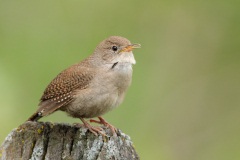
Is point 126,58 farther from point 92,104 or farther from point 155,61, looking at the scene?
point 155,61

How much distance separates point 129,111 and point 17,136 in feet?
11.0

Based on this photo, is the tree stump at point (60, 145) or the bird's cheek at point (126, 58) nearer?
the tree stump at point (60, 145)

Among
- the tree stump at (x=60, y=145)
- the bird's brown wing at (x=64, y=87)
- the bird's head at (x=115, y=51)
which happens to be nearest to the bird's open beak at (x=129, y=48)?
the bird's head at (x=115, y=51)

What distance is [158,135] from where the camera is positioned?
9.23 metres

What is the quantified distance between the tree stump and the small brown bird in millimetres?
1127

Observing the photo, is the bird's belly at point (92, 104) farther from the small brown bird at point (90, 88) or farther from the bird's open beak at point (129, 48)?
the bird's open beak at point (129, 48)

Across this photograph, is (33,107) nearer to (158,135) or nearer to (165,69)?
(158,135)

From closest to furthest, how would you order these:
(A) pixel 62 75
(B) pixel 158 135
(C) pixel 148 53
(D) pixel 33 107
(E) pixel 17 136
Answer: (E) pixel 17 136, (A) pixel 62 75, (D) pixel 33 107, (B) pixel 158 135, (C) pixel 148 53

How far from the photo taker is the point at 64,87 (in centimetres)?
681

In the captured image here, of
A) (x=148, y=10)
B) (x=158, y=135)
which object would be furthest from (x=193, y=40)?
→ (x=158, y=135)

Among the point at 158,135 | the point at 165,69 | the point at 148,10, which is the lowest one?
the point at 158,135

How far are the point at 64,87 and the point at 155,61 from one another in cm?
335

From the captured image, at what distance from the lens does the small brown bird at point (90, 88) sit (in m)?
6.69

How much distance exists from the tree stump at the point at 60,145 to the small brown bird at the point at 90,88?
3.70ft
